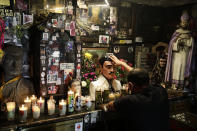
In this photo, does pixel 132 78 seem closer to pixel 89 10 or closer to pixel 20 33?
pixel 20 33

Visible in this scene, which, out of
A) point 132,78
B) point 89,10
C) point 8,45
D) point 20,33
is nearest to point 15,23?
point 20,33

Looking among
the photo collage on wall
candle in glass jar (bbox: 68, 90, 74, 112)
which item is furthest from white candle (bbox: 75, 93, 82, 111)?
the photo collage on wall

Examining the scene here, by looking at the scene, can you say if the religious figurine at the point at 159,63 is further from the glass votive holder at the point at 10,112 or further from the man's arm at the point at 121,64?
the glass votive holder at the point at 10,112

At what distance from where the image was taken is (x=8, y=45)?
3709 mm

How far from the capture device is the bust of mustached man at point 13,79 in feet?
11.7

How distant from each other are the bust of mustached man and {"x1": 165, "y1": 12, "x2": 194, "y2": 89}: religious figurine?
4713 millimetres

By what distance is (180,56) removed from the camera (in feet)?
20.0

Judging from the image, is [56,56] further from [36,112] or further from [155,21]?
[155,21]

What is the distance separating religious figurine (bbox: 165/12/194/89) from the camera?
596 centimetres

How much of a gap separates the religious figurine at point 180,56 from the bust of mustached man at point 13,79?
4.71 metres

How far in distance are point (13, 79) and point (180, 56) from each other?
16.9 feet

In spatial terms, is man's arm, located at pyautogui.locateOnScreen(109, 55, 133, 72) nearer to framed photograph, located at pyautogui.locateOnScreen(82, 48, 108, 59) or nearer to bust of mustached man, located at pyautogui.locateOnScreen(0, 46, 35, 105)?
framed photograph, located at pyautogui.locateOnScreen(82, 48, 108, 59)

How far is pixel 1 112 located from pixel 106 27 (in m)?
3.59

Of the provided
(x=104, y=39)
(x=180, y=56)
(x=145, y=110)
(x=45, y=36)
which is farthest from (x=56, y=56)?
(x=180, y=56)
